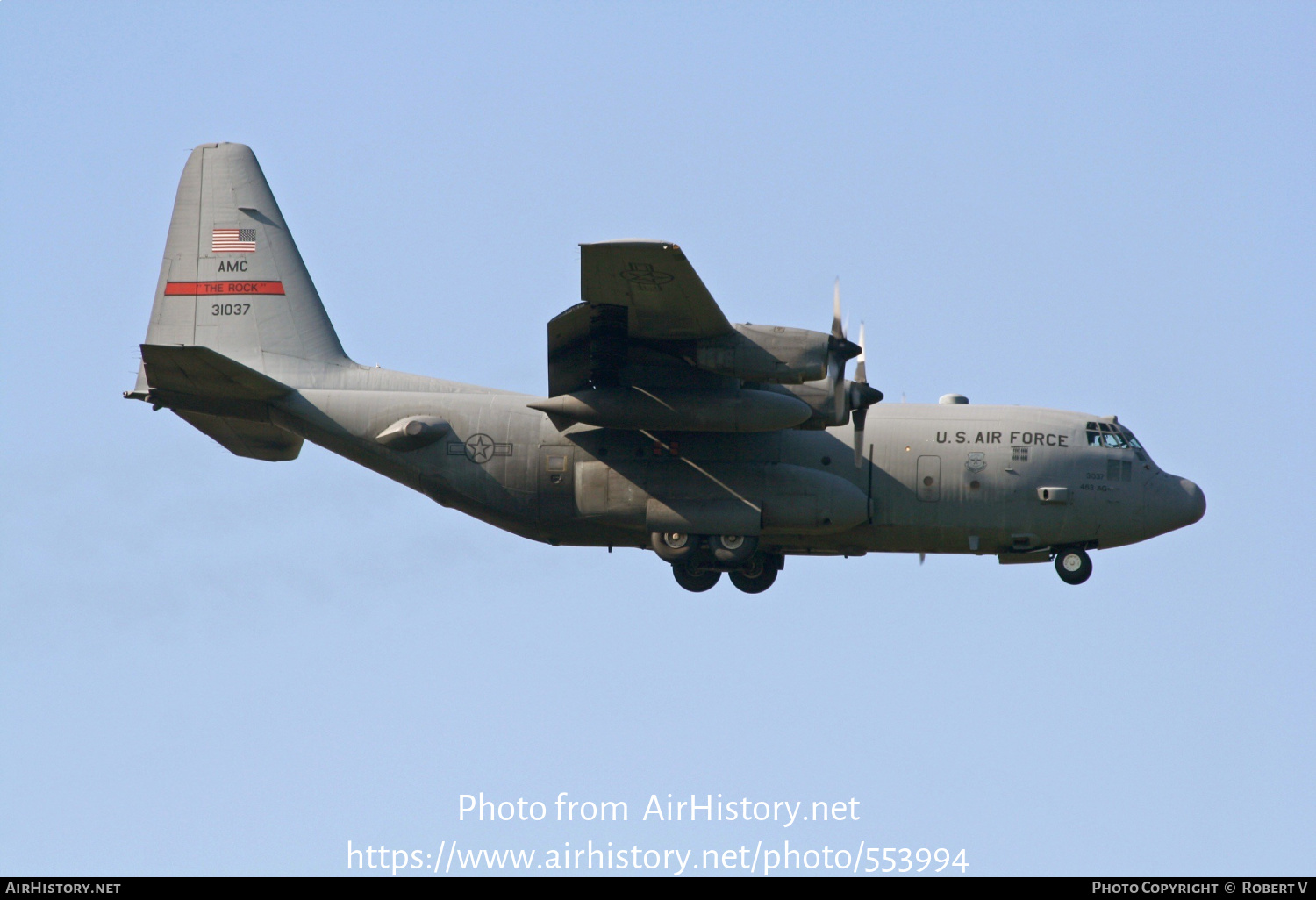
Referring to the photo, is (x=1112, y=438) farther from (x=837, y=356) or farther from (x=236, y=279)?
(x=236, y=279)

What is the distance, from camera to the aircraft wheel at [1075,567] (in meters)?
25.9

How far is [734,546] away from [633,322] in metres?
4.34

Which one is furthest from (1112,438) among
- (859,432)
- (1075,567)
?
(859,432)

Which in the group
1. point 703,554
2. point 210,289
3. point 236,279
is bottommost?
point 703,554

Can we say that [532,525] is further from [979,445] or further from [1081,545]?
[1081,545]

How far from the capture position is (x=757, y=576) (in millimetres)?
26922

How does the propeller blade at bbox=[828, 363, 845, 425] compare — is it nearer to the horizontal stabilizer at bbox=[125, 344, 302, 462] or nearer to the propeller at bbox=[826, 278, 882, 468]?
the propeller at bbox=[826, 278, 882, 468]

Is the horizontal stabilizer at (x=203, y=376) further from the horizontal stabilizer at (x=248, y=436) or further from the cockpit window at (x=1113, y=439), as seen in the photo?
the cockpit window at (x=1113, y=439)

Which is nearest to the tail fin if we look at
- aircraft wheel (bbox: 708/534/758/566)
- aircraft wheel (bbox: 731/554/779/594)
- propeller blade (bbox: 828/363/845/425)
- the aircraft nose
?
aircraft wheel (bbox: 708/534/758/566)

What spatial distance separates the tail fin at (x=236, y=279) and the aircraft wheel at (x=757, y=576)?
7.65m

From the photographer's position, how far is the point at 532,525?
25719 millimetres
